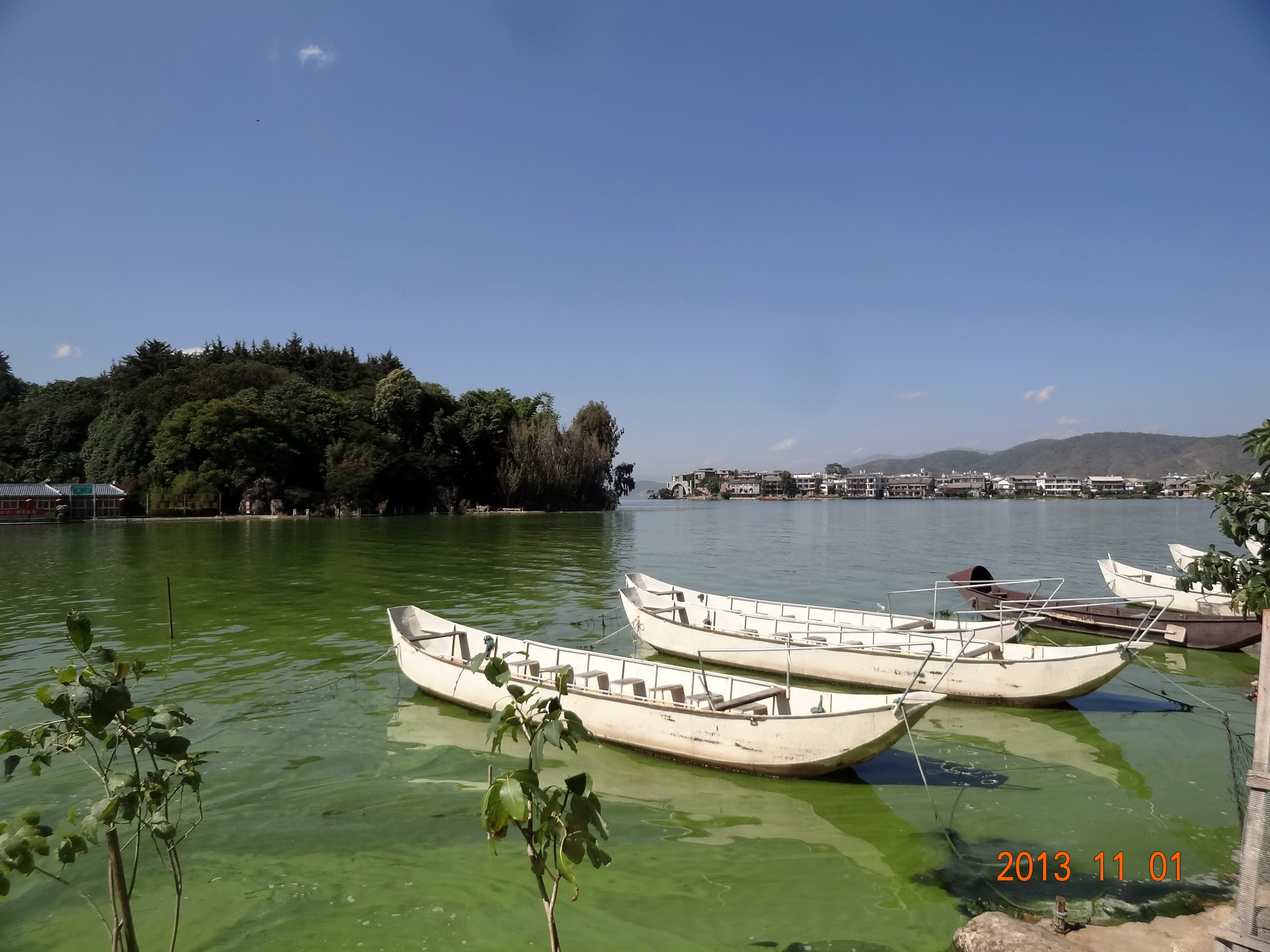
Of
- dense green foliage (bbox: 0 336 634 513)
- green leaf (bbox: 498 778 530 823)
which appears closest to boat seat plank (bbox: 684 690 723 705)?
green leaf (bbox: 498 778 530 823)

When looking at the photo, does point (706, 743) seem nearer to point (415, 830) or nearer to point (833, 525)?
point (415, 830)

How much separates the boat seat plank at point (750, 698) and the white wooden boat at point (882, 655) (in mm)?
635

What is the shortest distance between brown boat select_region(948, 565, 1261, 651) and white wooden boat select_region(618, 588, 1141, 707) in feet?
6.53

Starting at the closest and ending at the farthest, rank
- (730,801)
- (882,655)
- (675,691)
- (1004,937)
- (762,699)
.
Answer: (1004,937), (730,801), (762,699), (675,691), (882,655)

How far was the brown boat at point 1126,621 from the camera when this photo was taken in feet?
55.2

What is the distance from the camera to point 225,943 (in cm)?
632

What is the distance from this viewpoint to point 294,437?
2980 inches

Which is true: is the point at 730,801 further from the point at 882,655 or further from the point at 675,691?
the point at 882,655

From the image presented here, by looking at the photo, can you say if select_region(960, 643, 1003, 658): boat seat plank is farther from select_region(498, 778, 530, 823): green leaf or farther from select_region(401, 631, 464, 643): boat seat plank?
select_region(498, 778, 530, 823): green leaf

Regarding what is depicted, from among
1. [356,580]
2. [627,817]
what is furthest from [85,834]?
[356,580]

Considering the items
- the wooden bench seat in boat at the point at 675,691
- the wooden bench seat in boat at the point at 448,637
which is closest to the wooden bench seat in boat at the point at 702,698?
the wooden bench seat in boat at the point at 675,691

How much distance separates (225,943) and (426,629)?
8.75m

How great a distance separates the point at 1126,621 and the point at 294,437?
76.1 m
